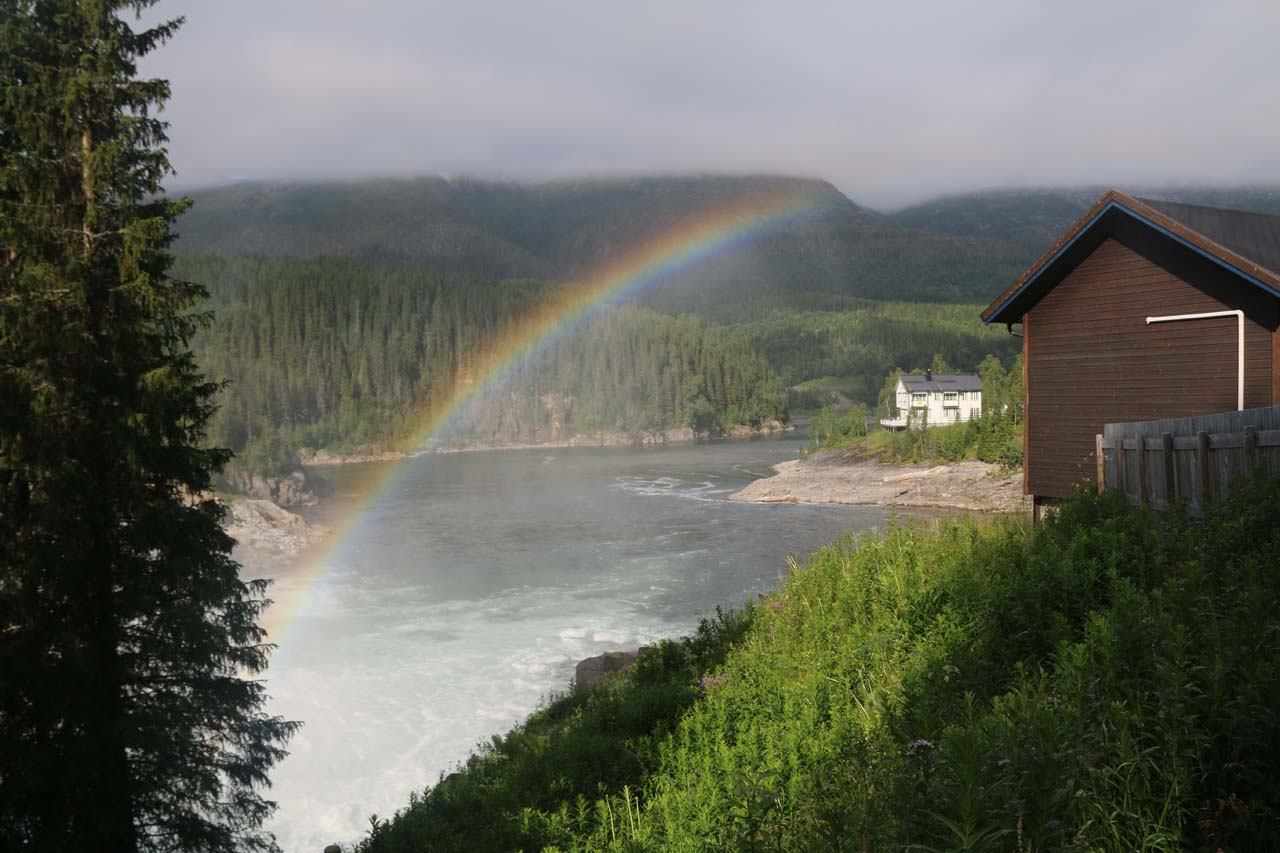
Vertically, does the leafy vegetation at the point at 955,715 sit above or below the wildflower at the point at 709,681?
above

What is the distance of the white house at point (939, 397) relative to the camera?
84.5 metres

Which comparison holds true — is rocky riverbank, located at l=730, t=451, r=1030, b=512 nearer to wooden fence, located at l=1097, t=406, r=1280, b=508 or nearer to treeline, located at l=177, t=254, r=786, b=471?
wooden fence, located at l=1097, t=406, r=1280, b=508

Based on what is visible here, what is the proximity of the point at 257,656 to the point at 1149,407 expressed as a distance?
15638 mm

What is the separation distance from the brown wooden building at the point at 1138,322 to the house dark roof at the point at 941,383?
70.8 metres

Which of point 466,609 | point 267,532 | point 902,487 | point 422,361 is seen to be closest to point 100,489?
point 466,609

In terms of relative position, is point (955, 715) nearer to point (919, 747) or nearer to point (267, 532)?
point (919, 747)

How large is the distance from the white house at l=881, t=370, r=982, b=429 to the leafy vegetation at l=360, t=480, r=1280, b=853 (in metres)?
77.4

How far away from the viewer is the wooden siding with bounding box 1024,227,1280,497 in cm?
1322

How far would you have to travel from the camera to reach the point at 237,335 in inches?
5753

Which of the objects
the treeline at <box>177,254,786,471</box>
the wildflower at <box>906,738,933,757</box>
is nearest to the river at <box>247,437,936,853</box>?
the wildflower at <box>906,738,933,757</box>

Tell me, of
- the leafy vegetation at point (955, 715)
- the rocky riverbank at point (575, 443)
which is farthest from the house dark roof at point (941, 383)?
the leafy vegetation at point (955, 715)

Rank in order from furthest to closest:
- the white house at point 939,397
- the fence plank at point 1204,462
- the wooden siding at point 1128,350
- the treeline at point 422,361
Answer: the treeline at point 422,361, the white house at point 939,397, the wooden siding at point 1128,350, the fence plank at point 1204,462

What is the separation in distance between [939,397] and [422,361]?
366ft

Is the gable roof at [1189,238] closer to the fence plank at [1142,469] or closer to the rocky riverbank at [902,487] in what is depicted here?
the fence plank at [1142,469]
